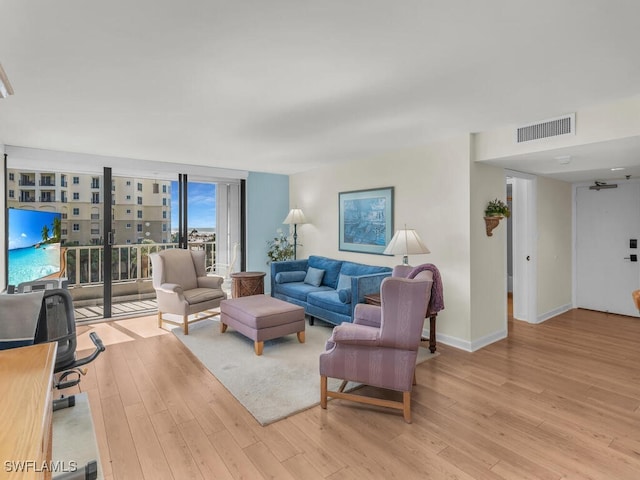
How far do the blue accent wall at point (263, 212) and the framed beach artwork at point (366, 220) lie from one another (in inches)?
62.9

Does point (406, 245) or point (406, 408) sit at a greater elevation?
point (406, 245)

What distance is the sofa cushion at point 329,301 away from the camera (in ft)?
13.6

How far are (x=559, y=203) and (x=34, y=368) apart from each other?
634cm

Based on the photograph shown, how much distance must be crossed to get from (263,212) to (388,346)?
4.49m

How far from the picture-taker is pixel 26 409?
0.99 metres

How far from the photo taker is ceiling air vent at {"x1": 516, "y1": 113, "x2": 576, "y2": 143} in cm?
310

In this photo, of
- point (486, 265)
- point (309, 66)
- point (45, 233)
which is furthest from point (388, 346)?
point (45, 233)

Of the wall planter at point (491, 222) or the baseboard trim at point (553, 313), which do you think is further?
the baseboard trim at point (553, 313)

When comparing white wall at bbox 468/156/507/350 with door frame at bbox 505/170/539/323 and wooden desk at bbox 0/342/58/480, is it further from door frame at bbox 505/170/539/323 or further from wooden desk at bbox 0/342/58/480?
wooden desk at bbox 0/342/58/480

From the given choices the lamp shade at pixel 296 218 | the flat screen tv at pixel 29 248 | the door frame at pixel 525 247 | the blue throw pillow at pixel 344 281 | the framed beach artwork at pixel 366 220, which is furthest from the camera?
the lamp shade at pixel 296 218

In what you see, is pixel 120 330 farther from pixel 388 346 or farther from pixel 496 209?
pixel 496 209

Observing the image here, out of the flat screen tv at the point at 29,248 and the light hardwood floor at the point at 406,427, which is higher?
the flat screen tv at the point at 29,248

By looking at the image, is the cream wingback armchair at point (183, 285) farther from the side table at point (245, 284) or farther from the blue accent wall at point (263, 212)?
the blue accent wall at point (263, 212)

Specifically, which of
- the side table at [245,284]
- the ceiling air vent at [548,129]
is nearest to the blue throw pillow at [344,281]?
the side table at [245,284]
